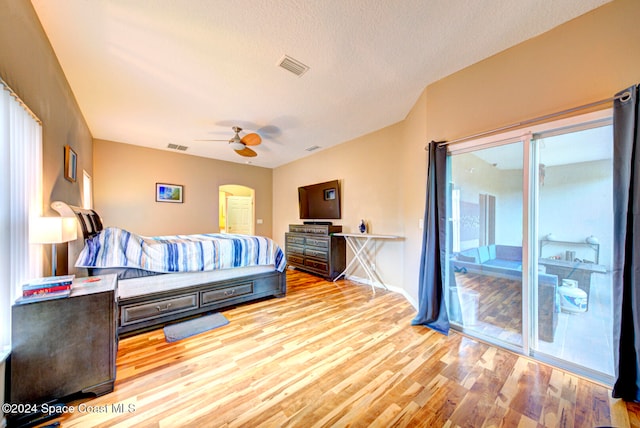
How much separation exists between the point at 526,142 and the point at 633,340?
1527 millimetres

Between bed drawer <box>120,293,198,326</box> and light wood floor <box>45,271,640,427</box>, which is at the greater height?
bed drawer <box>120,293,198,326</box>

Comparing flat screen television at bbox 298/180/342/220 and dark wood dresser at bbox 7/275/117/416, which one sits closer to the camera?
dark wood dresser at bbox 7/275/117/416

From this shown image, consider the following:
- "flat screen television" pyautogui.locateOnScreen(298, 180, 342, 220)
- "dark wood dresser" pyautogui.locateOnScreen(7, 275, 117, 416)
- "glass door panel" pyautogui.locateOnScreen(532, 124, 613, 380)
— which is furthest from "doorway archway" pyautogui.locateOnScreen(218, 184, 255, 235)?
"glass door panel" pyautogui.locateOnScreen(532, 124, 613, 380)

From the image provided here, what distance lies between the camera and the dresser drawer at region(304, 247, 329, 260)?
4.28m

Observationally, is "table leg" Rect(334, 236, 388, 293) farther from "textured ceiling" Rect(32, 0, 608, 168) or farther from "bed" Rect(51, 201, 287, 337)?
"textured ceiling" Rect(32, 0, 608, 168)

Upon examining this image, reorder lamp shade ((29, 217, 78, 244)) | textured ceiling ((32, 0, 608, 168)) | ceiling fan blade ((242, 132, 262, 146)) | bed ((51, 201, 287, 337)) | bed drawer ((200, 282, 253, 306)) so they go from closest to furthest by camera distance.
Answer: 1. lamp shade ((29, 217, 78, 244))
2. textured ceiling ((32, 0, 608, 168))
3. bed ((51, 201, 287, 337))
4. bed drawer ((200, 282, 253, 306))
5. ceiling fan blade ((242, 132, 262, 146))

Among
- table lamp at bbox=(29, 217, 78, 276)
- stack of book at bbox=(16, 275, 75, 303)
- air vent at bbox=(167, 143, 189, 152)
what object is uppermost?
air vent at bbox=(167, 143, 189, 152)

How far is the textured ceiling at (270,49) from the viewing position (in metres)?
1.62

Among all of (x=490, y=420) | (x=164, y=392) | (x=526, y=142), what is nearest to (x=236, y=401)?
(x=164, y=392)

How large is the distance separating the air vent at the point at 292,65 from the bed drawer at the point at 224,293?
2579mm

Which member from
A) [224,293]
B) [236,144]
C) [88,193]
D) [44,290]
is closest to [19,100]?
[44,290]

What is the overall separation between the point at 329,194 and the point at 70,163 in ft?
12.1

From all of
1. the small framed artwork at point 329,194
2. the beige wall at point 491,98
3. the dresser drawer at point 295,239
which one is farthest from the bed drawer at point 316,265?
the small framed artwork at point 329,194

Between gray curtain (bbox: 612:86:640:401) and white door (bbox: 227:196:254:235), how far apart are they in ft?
21.0
